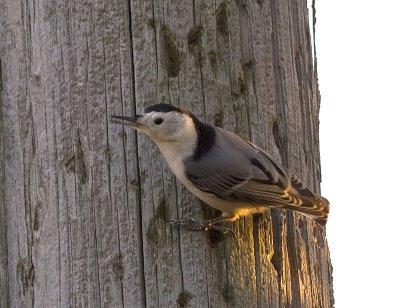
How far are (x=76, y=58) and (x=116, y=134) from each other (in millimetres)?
302

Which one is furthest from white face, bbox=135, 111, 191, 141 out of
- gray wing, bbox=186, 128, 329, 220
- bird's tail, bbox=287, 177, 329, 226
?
bird's tail, bbox=287, 177, 329, 226

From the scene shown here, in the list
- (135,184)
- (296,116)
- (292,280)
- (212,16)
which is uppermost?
(212,16)

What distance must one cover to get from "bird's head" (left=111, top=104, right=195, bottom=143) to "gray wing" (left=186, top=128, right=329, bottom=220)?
0.11m

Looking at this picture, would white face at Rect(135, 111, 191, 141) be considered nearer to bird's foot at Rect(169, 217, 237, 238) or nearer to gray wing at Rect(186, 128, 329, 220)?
gray wing at Rect(186, 128, 329, 220)

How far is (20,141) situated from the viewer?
383cm

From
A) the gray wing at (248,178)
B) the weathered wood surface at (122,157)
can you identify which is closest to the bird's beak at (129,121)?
the weathered wood surface at (122,157)

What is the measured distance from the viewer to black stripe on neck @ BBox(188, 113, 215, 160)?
379 cm

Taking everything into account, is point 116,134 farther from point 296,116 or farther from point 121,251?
point 296,116

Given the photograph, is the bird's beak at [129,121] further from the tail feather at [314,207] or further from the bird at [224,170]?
the tail feather at [314,207]

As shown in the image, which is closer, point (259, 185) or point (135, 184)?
point (135, 184)

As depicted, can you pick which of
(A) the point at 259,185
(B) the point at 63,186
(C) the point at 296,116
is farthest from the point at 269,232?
(B) the point at 63,186

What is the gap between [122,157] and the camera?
148 inches

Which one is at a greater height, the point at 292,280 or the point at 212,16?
the point at 212,16

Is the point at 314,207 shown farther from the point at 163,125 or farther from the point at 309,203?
the point at 163,125
